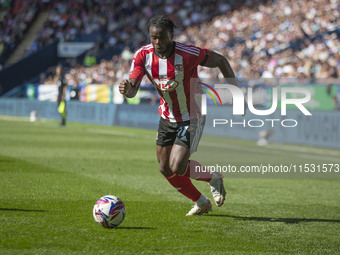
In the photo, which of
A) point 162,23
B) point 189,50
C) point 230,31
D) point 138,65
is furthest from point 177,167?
point 230,31

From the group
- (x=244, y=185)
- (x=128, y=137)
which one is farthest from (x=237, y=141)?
(x=244, y=185)

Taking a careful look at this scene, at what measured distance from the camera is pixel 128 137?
2030 centimetres

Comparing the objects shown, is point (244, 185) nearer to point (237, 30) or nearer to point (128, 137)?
point (128, 137)

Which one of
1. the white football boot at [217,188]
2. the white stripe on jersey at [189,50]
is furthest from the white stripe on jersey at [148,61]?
the white football boot at [217,188]

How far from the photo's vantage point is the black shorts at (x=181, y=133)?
22.1 feet

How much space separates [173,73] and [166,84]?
→ 15 cm

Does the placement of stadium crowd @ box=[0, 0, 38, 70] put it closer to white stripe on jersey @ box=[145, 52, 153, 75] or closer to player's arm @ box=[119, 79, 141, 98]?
white stripe on jersey @ box=[145, 52, 153, 75]

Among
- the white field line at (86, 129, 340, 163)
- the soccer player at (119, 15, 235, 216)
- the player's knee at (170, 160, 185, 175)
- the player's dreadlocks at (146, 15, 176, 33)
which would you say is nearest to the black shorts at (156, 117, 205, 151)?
the soccer player at (119, 15, 235, 216)

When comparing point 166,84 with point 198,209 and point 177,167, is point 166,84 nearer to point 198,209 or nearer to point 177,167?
point 177,167

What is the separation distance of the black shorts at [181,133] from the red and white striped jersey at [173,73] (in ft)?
0.23

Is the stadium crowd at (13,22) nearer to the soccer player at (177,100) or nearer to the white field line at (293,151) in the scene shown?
the white field line at (293,151)

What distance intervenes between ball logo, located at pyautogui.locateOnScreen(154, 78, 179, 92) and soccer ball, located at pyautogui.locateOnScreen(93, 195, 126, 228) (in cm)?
148

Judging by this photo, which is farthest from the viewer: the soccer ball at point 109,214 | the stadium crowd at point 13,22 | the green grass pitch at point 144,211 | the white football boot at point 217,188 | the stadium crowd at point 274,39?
the stadium crowd at point 13,22

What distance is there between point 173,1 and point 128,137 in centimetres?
1979
